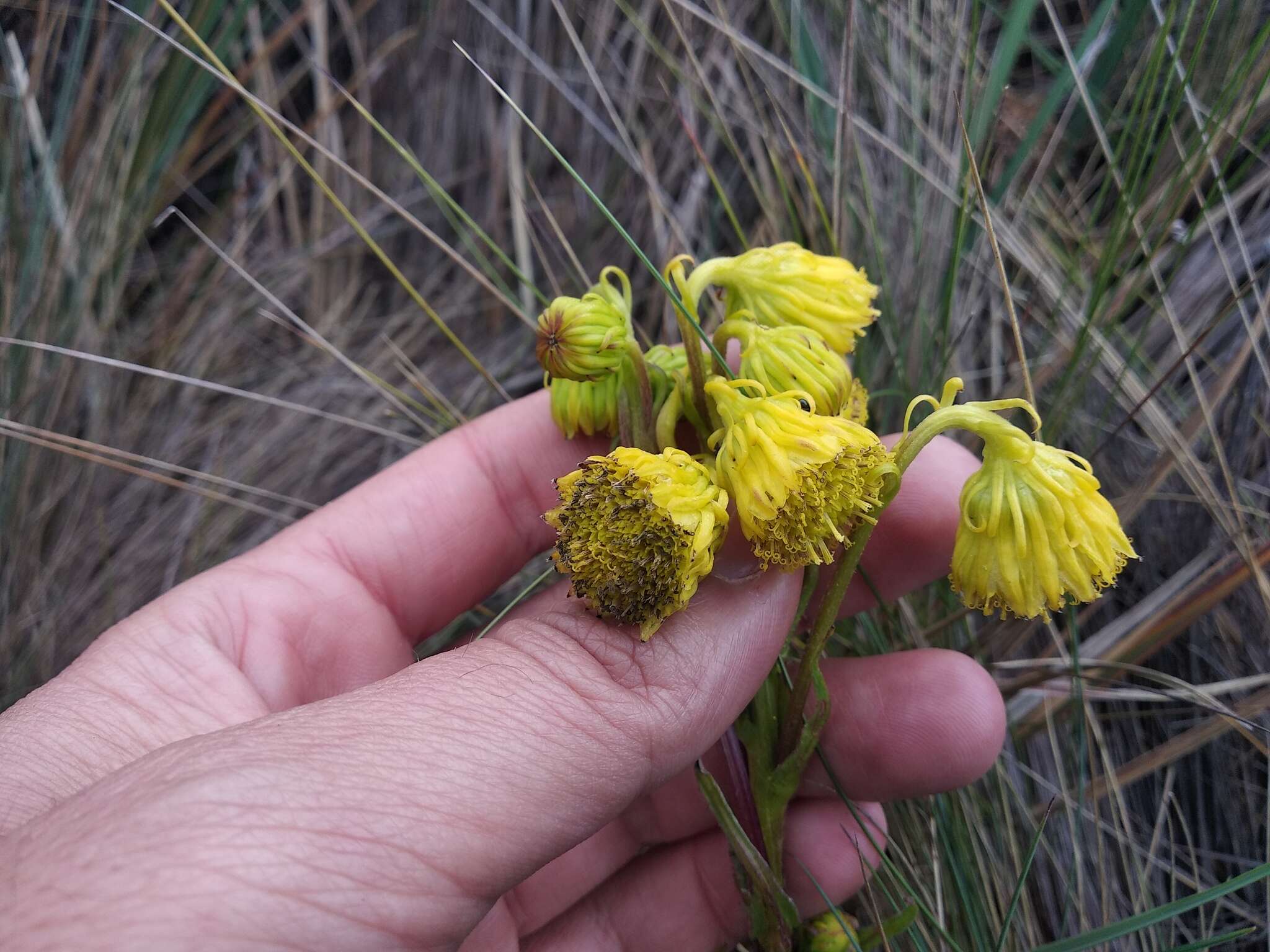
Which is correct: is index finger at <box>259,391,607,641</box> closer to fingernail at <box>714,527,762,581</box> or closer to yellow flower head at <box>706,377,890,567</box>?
fingernail at <box>714,527,762,581</box>

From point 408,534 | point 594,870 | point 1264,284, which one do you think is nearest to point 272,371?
point 408,534

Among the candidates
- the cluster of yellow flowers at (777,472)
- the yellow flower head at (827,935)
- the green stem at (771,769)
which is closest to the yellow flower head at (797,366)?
the cluster of yellow flowers at (777,472)

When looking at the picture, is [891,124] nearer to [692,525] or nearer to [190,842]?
[692,525]

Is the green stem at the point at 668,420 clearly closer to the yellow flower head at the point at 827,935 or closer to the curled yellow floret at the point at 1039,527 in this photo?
the curled yellow floret at the point at 1039,527

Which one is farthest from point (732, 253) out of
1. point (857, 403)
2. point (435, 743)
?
point (435, 743)

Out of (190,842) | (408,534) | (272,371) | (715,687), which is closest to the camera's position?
(190,842)

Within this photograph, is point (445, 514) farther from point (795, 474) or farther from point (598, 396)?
point (795, 474)

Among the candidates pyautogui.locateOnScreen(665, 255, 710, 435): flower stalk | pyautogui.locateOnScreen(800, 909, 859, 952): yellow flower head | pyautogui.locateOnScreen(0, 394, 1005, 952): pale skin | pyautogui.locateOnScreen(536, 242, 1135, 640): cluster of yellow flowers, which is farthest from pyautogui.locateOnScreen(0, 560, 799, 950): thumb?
pyautogui.locateOnScreen(800, 909, 859, 952): yellow flower head
